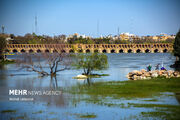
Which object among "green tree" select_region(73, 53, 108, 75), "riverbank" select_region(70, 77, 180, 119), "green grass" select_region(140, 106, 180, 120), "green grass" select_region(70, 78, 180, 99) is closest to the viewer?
"green grass" select_region(140, 106, 180, 120)

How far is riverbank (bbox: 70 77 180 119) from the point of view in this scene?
2791cm

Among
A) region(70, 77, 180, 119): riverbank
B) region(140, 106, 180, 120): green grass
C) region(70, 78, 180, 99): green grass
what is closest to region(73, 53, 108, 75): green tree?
region(70, 77, 180, 119): riverbank

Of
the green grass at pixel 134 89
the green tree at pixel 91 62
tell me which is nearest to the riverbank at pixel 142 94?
the green grass at pixel 134 89

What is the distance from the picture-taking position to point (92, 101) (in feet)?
108

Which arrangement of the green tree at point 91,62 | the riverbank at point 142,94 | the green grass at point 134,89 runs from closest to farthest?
the riverbank at point 142,94 < the green grass at point 134,89 < the green tree at point 91,62

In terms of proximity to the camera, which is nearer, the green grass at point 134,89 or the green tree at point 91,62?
the green grass at point 134,89

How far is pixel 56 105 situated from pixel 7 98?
7071 mm

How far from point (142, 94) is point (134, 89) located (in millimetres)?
3375

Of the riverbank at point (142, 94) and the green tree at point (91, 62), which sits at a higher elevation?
the green tree at point (91, 62)

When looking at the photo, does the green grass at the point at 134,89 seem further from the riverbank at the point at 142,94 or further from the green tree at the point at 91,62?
the green tree at the point at 91,62

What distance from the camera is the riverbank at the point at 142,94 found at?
27906 millimetres

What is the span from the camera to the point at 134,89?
3953 centimetres

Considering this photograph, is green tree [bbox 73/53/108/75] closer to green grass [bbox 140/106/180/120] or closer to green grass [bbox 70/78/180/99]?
green grass [bbox 70/78/180/99]

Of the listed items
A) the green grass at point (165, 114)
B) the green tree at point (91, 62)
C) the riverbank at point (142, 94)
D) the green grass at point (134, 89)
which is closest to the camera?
the green grass at point (165, 114)
